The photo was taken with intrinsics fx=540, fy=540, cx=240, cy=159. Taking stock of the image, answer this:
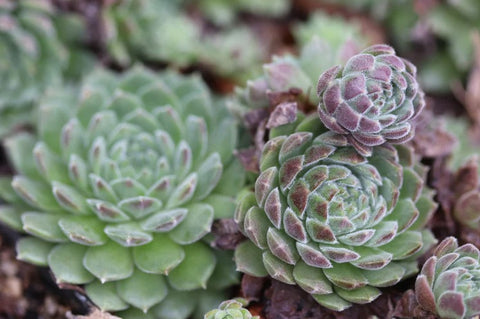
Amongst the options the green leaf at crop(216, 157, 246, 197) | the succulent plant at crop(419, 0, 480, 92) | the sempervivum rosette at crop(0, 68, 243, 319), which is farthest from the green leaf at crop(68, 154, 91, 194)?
the succulent plant at crop(419, 0, 480, 92)

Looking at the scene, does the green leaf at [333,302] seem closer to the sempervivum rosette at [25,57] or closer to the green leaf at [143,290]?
the green leaf at [143,290]

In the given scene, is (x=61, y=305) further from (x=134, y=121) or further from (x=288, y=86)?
(x=288, y=86)

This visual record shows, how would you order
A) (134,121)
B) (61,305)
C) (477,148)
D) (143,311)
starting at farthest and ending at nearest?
(477,148), (134,121), (61,305), (143,311)

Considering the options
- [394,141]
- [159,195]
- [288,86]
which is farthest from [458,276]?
[159,195]

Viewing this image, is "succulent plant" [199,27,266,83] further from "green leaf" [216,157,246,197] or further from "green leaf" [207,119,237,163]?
"green leaf" [216,157,246,197]

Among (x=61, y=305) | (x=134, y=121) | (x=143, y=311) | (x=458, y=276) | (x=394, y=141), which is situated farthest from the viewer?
(x=134, y=121)

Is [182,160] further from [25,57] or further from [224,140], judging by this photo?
[25,57]

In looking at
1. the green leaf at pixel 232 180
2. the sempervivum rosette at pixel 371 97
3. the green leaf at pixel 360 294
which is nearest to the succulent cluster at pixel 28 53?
the green leaf at pixel 232 180
